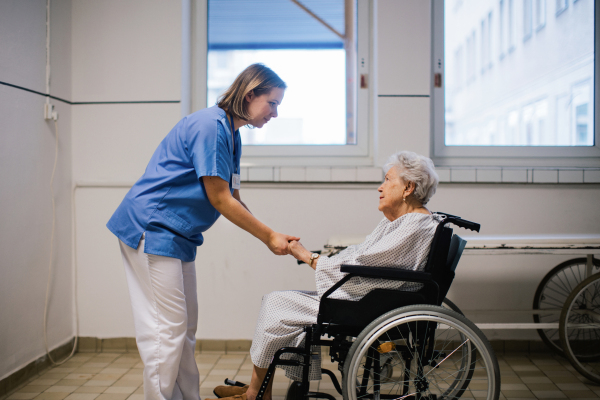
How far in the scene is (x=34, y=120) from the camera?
2227 mm

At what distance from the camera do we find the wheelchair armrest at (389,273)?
1.37 m

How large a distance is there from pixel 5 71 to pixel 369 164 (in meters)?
1.99

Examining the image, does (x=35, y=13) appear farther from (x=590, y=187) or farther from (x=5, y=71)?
(x=590, y=187)

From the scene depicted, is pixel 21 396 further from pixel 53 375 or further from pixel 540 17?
pixel 540 17

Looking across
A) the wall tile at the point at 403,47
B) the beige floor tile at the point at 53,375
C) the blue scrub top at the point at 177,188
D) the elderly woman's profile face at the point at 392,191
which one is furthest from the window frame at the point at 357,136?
the beige floor tile at the point at 53,375

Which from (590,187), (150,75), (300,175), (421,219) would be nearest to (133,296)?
(421,219)

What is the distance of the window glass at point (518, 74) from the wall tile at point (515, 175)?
0.29 meters

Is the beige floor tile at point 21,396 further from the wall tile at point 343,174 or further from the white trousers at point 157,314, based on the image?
the wall tile at point 343,174

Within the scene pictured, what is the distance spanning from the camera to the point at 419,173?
5.31ft

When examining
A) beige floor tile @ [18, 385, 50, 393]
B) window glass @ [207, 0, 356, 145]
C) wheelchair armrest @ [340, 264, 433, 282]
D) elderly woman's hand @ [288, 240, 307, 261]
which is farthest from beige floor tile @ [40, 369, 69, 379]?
wheelchair armrest @ [340, 264, 433, 282]

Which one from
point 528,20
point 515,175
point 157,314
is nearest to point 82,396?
point 157,314

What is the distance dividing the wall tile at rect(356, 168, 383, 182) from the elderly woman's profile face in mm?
822

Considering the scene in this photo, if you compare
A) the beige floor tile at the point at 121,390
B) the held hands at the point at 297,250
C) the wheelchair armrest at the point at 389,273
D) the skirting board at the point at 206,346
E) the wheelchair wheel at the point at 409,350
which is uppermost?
the held hands at the point at 297,250

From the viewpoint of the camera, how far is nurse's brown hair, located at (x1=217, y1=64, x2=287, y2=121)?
5.13 feet
